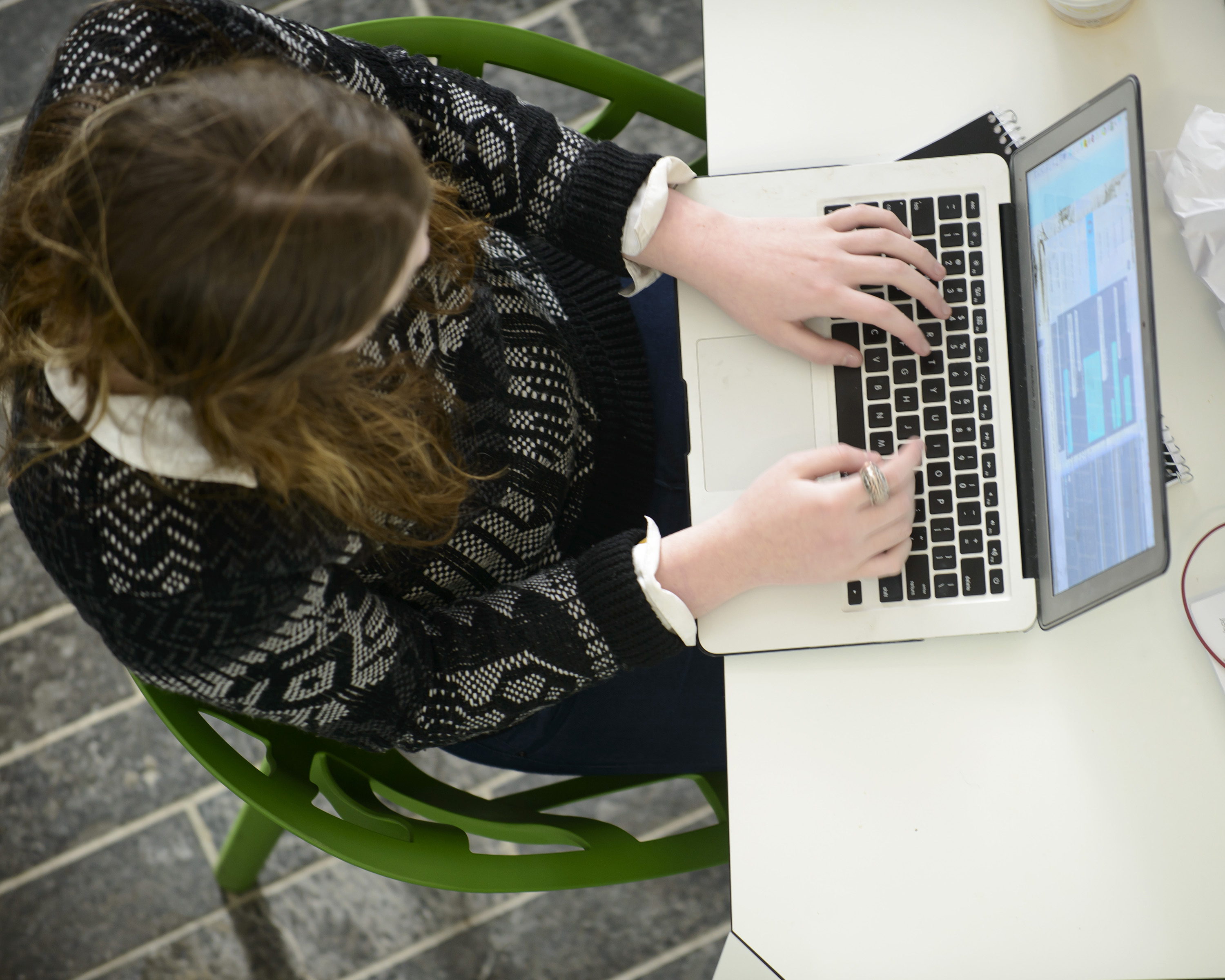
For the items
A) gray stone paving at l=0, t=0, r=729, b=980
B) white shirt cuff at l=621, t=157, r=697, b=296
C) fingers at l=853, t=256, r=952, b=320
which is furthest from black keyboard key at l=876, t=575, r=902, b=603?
gray stone paving at l=0, t=0, r=729, b=980

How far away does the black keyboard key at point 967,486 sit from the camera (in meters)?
0.83

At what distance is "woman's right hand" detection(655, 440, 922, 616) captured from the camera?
2.56 ft

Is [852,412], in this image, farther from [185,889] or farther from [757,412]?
[185,889]

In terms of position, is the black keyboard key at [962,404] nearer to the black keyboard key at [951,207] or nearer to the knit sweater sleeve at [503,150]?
the black keyboard key at [951,207]

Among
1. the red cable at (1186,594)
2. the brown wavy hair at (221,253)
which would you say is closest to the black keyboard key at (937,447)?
the red cable at (1186,594)

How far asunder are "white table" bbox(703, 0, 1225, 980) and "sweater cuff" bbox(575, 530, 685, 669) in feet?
0.22

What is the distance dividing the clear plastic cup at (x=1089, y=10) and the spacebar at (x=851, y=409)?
1.23 feet

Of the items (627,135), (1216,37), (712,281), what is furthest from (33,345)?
(627,135)

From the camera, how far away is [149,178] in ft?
1.87

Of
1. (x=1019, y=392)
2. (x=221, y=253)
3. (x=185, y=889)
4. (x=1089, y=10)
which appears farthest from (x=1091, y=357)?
(x=185, y=889)

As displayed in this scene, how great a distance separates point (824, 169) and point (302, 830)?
28.7 inches

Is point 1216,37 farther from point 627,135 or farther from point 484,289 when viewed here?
point 627,135

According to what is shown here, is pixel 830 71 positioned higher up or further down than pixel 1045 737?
higher up

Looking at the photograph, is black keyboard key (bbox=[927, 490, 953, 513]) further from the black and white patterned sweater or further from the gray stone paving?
the gray stone paving
